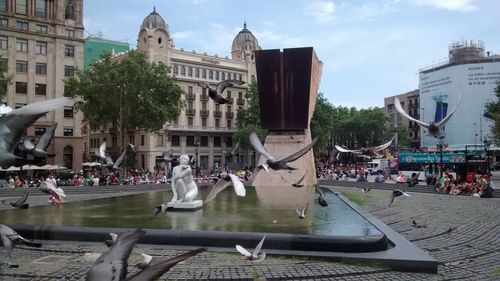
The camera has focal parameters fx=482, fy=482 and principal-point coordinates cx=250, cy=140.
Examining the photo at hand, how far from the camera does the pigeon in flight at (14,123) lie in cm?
685

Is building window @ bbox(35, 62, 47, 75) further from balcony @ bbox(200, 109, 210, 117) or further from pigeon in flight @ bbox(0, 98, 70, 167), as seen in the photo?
pigeon in flight @ bbox(0, 98, 70, 167)

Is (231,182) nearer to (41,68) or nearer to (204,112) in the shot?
(41,68)

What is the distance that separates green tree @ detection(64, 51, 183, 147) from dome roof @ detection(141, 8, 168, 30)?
2623cm

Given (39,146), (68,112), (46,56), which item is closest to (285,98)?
(39,146)

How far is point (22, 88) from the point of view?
174 ft

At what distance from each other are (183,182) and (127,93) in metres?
32.9

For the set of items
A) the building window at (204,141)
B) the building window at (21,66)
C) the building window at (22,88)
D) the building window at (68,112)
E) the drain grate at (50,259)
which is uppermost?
the building window at (21,66)

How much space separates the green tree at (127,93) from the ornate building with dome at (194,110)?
60.5ft

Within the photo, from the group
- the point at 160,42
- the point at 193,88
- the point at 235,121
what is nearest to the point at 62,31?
the point at 160,42

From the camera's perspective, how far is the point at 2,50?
5191 cm

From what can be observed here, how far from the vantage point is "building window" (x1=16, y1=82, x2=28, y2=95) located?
2071 inches

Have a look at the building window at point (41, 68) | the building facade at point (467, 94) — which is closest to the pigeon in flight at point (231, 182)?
the building window at point (41, 68)

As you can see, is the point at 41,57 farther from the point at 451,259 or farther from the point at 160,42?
the point at 451,259

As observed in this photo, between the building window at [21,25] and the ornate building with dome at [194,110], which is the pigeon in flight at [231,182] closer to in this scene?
the building window at [21,25]
